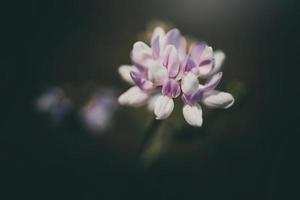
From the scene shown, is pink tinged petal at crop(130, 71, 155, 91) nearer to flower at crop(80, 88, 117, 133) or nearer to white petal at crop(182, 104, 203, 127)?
white petal at crop(182, 104, 203, 127)

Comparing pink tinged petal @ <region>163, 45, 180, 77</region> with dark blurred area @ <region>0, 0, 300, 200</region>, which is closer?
pink tinged petal @ <region>163, 45, 180, 77</region>

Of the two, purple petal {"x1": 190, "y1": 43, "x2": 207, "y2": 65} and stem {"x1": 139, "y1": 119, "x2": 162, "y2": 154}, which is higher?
purple petal {"x1": 190, "y1": 43, "x2": 207, "y2": 65}

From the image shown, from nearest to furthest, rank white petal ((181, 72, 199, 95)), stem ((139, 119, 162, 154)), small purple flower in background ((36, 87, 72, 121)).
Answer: white petal ((181, 72, 199, 95)) → stem ((139, 119, 162, 154)) → small purple flower in background ((36, 87, 72, 121))

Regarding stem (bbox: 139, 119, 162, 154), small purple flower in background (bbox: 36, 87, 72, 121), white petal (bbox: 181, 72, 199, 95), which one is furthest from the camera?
small purple flower in background (bbox: 36, 87, 72, 121)

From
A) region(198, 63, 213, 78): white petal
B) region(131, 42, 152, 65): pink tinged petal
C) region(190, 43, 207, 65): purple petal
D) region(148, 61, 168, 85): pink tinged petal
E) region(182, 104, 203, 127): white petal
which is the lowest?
region(182, 104, 203, 127): white petal

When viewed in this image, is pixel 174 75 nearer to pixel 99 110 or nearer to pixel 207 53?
pixel 207 53

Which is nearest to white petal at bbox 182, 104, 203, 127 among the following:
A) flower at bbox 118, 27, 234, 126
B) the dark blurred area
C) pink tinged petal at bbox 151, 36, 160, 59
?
flower at bbox 118, 27, 234, 126

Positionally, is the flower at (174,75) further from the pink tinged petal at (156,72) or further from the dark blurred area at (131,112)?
the dark blurred area at (131,112)

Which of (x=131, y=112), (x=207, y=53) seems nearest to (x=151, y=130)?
(x=207, y=53)
